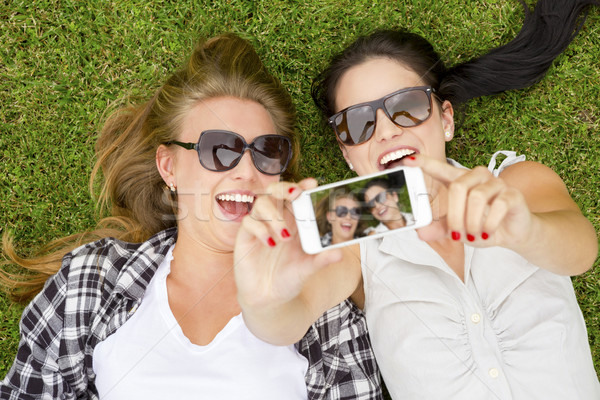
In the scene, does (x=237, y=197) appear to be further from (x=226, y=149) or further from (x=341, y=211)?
(x=341, y=211)

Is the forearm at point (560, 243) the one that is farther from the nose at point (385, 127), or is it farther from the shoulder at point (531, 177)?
the nose at point (385, 127)

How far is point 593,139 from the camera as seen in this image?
3682 mm

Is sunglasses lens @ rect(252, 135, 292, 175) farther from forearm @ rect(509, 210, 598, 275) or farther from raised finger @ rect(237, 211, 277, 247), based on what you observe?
forearm @ rect(509, 210, 598, 275)

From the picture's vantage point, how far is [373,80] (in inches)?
119

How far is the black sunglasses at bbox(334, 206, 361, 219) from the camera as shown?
1889 millimetres

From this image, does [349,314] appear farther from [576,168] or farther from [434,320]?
[576,168]

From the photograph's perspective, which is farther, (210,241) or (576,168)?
(576,168)

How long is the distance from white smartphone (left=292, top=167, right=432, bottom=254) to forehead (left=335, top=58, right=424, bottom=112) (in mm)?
1261

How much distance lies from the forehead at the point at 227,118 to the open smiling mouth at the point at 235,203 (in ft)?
1.16

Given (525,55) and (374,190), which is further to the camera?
(525,55)

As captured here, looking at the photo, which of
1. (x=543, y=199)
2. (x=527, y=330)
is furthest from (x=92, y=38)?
(x=527, y=330)

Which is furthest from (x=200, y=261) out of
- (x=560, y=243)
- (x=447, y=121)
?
(x=560, y=243)

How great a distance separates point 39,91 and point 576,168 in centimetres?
435

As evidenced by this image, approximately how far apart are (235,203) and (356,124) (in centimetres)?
92
